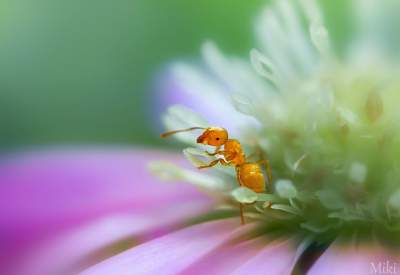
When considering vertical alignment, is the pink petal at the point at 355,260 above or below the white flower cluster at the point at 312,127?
below

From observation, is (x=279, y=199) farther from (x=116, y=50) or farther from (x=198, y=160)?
(x=116, y=50)

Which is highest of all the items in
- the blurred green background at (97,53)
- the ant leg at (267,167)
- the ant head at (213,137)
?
the blurred green background at (97,53)

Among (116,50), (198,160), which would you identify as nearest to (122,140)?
(116,50)

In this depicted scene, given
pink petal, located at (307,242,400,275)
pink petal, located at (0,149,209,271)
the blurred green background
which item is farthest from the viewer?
the blurred green background

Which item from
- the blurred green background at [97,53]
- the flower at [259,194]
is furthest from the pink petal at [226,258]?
the blurred green background at [97,53]

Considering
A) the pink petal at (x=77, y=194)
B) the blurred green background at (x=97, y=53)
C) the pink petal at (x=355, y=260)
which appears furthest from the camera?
the blurred green background at (x=97, y=53)

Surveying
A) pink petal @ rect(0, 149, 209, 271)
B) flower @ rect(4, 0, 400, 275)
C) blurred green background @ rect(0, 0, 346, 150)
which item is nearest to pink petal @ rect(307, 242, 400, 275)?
flower @ rect(4, 0, 400, 275)

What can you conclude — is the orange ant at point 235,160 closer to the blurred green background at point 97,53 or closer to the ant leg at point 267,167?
the ant leg at point 267,167

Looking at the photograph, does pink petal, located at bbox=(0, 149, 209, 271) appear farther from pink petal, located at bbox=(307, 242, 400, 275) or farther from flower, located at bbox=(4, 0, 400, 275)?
pink petal, located at bbox=(307, 242, 400, 275)
